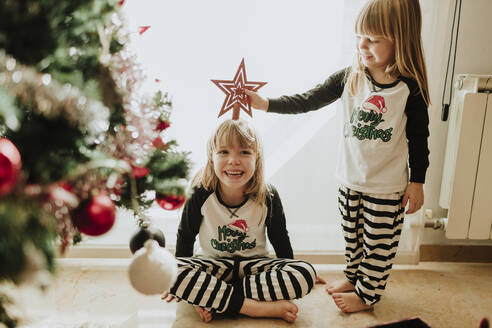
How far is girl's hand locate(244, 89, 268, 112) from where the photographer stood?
3.92ft

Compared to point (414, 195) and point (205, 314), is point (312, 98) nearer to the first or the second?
point (414, 195)

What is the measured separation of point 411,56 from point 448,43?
41cm

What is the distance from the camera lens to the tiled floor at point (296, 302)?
1.20 metres

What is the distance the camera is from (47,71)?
590 millimetres

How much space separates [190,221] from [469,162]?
1.00 metres

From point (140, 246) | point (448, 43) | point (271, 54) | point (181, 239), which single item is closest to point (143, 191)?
point (140, 246)

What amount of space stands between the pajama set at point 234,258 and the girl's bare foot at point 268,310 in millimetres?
18

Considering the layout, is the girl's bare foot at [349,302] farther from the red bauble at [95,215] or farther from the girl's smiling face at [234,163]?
the red bauble at [95,215]

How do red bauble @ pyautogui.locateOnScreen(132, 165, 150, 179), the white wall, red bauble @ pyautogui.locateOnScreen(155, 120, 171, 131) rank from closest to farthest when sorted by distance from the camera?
red bauble @ pyautogui.locateOnScreen(132, 165, 150, 179) → red bauble @ pyautogui.locateOnScreen(155, 120, 171, 131) → the white wall

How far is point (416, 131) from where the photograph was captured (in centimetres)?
114

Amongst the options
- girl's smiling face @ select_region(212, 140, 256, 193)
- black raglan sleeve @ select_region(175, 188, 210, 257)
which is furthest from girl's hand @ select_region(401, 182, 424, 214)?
black raglan sleeve @ select_region(175, 188, 210, 257)

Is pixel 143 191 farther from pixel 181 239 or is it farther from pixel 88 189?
pixel 181 239

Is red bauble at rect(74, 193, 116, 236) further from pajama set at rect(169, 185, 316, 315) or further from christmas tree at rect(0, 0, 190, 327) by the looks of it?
pajama set at rect(169, 185, 316, 315)

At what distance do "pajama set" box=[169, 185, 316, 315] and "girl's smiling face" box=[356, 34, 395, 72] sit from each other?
521mm
